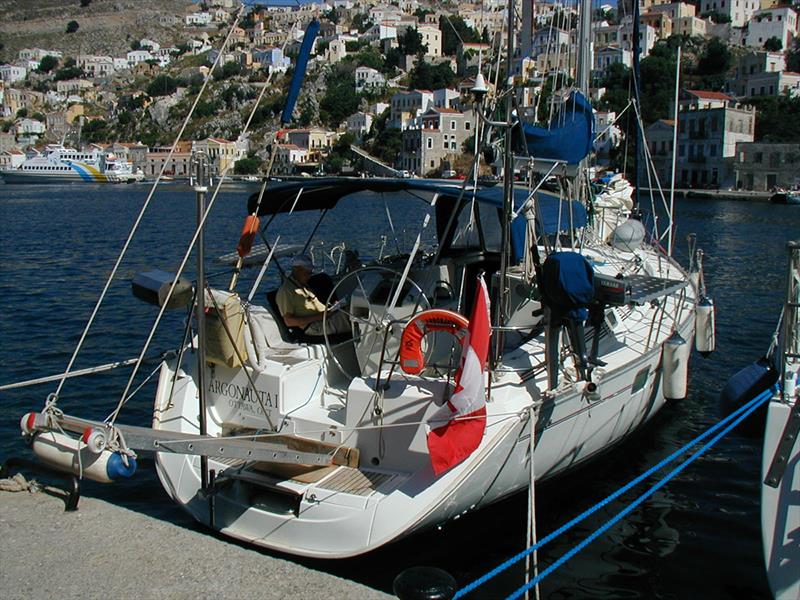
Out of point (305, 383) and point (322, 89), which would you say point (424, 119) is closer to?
point (322, 89)

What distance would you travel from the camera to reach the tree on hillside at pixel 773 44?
135 metres

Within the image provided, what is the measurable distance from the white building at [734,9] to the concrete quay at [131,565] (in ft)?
566

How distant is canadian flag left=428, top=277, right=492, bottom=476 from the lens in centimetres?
625

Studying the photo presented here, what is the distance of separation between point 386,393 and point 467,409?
1.00m

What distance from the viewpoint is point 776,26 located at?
453 ft

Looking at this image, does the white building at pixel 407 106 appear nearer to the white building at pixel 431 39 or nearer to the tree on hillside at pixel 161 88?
the white building at pixel 431 39

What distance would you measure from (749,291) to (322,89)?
147m

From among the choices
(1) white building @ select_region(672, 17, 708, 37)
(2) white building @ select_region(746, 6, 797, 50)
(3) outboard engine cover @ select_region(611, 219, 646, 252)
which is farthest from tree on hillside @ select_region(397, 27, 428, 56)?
(3) outboard engine cover @ select_region(611, 219, 646, 252)

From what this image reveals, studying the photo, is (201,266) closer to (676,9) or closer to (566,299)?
(566,299)

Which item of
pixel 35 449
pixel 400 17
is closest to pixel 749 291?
pixel 35 449

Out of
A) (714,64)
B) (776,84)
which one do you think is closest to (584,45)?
(776,84)

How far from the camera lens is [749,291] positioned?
23.8m

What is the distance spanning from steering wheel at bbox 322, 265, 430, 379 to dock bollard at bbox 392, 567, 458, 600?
10.6 ft

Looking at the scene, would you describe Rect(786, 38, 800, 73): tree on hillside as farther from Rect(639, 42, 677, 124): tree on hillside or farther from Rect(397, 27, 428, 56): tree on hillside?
Rect(397, 27, 428, 56): tree on hillside
